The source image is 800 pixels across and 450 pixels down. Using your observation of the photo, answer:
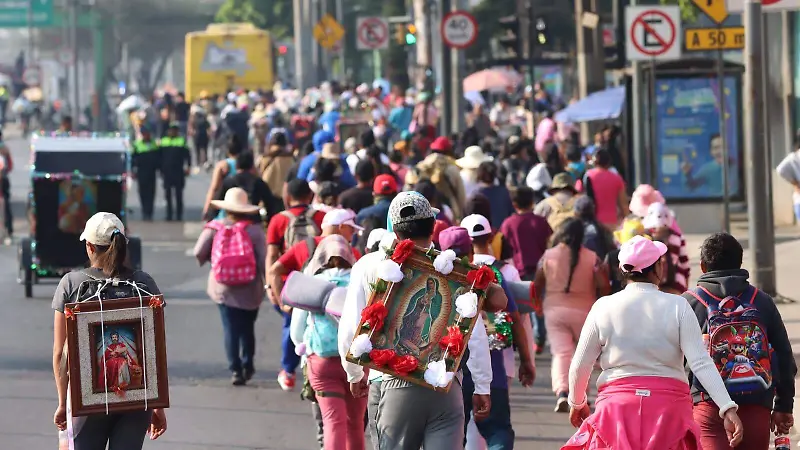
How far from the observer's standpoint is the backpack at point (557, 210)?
1438cm

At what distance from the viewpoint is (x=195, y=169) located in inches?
1661

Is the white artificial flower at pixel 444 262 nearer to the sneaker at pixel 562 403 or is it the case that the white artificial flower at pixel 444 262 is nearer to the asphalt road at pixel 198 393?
the asphalt road at pixel 198 393

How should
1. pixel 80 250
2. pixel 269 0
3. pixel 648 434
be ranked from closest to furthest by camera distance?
pixel 648 434, pixel 80 250, pixel 269 0

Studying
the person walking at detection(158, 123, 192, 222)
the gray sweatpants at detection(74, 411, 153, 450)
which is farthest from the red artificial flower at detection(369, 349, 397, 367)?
the person walking at detection(158, 123, 192, 222)

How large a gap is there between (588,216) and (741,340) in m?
5.70

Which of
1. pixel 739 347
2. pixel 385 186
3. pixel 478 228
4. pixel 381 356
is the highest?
pixel 385 186

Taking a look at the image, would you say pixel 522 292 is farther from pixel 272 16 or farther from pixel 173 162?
pixel 272 16

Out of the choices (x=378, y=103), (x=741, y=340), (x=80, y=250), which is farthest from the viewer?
(x=378, y=103)

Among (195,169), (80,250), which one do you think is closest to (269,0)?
(195,169)

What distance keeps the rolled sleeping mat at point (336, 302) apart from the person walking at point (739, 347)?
77.0 inches

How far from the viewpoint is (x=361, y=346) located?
23.3 ft

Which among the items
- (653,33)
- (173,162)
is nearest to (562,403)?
(653,33)

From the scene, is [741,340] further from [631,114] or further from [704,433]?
[631,114]

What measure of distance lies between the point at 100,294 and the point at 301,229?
4.68m
